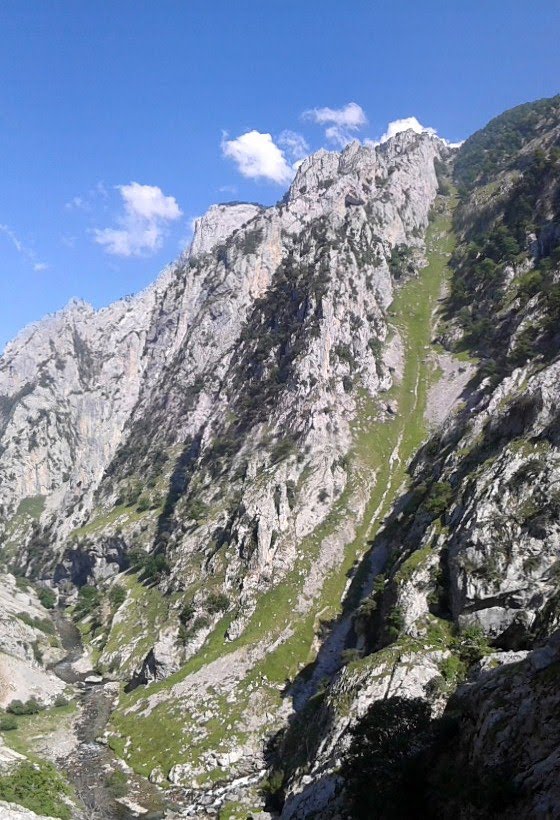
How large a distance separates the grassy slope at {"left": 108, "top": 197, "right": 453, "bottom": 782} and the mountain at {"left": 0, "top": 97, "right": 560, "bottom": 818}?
41 cm

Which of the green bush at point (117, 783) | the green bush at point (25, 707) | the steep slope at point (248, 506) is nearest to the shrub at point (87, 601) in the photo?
the steep slope at point (248, 506)

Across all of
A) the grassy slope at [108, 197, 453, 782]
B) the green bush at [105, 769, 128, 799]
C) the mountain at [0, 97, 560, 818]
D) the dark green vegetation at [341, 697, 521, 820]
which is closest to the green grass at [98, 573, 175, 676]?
the mountain at [0, 97, 560, 818]

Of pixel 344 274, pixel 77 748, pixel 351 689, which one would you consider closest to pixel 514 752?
pixel 351 689

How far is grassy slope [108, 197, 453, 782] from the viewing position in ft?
216

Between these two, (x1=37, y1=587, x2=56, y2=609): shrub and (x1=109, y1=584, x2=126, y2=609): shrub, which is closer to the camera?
(x1=109, y1=584, x2=126, y2=609): shrub

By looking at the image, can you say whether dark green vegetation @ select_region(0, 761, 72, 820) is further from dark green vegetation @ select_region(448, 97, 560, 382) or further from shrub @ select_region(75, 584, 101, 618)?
dark green vegetation @ select_region(448, 97, 560, 382)

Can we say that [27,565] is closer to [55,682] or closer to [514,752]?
[55,682]

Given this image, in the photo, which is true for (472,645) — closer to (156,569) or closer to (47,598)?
(156,569)

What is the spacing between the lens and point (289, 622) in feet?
269

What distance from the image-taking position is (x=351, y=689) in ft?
167

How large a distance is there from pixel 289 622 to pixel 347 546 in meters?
18.7

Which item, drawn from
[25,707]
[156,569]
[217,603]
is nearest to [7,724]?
[25,707]

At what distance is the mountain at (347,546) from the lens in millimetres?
34875

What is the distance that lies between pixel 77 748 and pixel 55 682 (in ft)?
86.5
